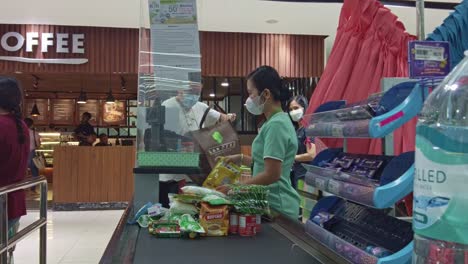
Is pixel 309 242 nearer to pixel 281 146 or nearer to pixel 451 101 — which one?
pixel 281 146

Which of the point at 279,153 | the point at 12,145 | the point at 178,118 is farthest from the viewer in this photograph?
the point at 12,145

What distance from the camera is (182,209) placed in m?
1.86

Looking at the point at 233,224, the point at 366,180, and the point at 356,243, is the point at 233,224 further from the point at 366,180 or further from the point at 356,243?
the point at 366,180

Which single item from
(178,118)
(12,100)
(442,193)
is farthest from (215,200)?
(12,100)

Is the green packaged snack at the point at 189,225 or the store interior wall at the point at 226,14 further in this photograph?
the store interior wall at the point at 226,14

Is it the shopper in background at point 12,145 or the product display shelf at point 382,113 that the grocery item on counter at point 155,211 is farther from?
the shopper in background at point 12,145

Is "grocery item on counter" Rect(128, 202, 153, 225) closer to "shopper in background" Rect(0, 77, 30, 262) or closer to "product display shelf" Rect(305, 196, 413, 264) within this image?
"product display shelf" Rect(305, 196, 413, 264)

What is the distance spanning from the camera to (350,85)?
2229 millimetres

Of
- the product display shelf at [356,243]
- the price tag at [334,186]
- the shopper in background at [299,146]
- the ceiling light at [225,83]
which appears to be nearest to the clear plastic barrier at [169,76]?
the product display shelf at [356,243]

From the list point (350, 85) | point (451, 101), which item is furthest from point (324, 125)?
point (350, 85)

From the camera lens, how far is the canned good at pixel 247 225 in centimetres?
175

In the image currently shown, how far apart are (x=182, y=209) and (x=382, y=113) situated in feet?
3.28

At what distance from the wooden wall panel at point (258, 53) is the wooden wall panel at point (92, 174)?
2.22m

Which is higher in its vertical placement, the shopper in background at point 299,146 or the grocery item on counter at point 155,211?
the shopper in background at point 299,146
